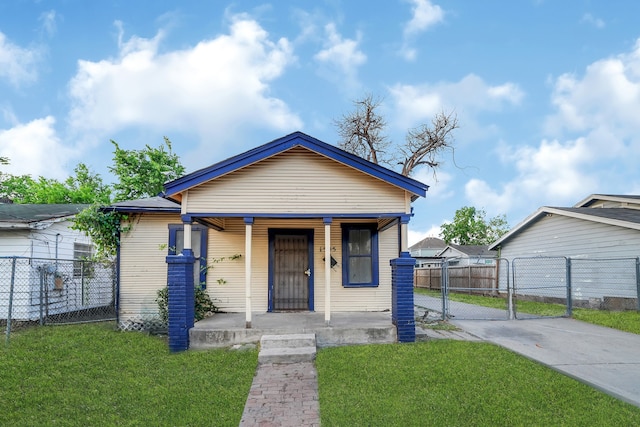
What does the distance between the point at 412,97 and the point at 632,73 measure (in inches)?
317

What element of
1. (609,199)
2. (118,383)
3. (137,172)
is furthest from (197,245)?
(137,172)

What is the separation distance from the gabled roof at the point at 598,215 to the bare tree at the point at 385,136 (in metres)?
9.01

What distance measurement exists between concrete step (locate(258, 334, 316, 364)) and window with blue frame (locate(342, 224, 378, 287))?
2695 millimetres

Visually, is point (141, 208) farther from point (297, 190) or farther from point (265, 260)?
point (297, 190)

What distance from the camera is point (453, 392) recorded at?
15.8 ft

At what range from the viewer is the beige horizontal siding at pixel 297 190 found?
7.59 m

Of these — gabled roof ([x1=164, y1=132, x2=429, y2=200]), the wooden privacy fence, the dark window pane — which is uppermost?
gabled roof ([x1=164, y1=132, x2=429, y2=200])

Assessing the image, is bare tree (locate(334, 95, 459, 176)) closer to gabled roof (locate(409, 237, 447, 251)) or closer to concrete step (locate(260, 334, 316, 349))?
concrete step (locate(260, 334, 316, 349))

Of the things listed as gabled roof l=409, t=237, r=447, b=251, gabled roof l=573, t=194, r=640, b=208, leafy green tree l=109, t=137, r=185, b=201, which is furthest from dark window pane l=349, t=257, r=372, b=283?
gabled roof l=409, t=237, r=447, b=251

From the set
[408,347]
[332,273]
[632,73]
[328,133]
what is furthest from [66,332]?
[328,133]

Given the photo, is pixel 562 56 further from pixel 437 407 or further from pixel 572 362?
pixel 437 407

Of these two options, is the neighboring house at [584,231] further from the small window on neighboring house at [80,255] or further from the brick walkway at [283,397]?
the small window on neighboring house at [80,255]

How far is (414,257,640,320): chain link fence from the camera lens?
1033 cm

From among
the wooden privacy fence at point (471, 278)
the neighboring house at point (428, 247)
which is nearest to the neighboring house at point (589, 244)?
the wooden privacy fence at point (471, 278)
